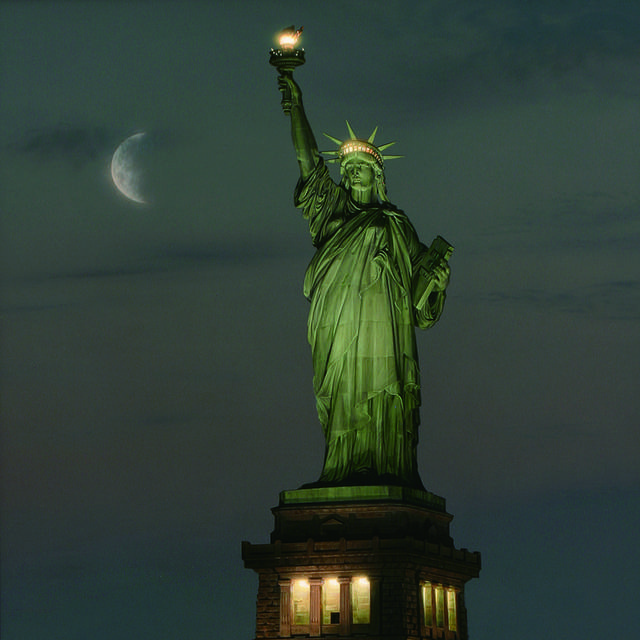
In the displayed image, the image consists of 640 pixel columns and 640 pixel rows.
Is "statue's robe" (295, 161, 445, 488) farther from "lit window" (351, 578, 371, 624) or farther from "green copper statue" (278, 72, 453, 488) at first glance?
"lit window" (351, 578, 371, 624)

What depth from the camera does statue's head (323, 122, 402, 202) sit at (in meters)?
33.7

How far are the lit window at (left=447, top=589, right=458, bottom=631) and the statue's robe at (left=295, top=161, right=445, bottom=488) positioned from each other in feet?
7.52

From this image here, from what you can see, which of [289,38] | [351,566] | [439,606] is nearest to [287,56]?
[289,38]

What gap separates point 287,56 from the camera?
3388 cm

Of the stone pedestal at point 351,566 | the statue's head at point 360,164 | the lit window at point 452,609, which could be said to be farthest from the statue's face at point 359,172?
the lit window at point 452,609

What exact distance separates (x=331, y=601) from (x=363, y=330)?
215 inches

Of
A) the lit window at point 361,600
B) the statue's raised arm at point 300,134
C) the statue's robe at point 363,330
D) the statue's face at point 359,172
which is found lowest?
the lit window at point 361,600

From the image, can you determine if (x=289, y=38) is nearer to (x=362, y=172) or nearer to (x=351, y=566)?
(x=362, y=172)

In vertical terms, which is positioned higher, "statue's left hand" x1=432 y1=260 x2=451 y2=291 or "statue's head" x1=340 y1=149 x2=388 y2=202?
"statue's head" x1=340 y1=149 x2=388 y2=202

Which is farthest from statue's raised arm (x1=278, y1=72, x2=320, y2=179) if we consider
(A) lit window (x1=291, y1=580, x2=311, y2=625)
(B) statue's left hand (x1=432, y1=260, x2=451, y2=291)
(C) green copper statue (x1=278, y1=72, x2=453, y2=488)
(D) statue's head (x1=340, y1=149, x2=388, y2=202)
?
(A) lit window (x1=291, y1=580, x2=311, y2=625)

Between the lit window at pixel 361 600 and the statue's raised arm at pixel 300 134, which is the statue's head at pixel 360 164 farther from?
the lit window at pixel 361 600

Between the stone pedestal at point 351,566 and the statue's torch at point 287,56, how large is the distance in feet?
27.4

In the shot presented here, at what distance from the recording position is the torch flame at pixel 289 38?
34.0 metres

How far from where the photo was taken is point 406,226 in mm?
33875
